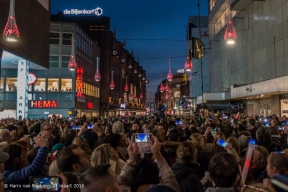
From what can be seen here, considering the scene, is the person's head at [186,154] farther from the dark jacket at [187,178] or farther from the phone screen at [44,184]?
the phone screen at [44,184]

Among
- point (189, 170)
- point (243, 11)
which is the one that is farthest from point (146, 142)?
point (243, 11)

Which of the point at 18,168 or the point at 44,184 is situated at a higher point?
the point at 44,184

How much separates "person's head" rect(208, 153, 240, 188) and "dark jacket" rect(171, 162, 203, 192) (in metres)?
0.86

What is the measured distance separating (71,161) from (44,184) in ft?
5.70

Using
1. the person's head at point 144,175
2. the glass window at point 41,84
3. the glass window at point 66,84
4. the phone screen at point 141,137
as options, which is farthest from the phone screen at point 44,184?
the glass window at point 41,84

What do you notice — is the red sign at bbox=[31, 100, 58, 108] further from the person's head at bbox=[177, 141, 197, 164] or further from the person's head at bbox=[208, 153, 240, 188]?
the person's head at bbox=[208, 153, 240, 188]

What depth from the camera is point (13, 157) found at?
4328 mm

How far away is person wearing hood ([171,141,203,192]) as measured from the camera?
4.08 metres

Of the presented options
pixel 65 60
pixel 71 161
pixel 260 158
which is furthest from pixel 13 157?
pixel 65 60

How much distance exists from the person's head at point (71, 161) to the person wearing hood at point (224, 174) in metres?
1.80

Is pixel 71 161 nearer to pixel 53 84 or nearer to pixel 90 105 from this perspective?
pixel 53 84

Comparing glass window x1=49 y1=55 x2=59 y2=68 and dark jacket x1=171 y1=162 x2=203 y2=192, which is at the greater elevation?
glass window x1=49 y1=55 x2=59 y2=68

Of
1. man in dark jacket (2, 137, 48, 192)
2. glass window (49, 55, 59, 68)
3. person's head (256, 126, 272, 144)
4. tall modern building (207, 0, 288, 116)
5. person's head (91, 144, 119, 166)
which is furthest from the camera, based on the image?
glass window (49, 55, 59, 68)

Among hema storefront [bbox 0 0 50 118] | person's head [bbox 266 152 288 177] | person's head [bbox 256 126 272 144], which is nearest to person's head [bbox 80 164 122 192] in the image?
person's head [bbox 266 152 288 177]
